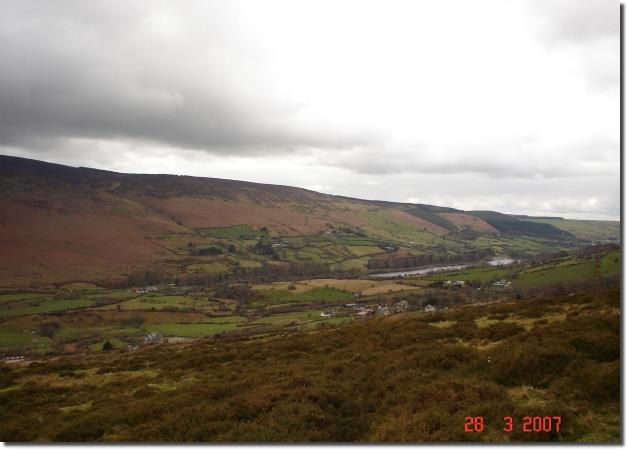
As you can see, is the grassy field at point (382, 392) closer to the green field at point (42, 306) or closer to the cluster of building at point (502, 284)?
the cluster of building at point (502, 284)

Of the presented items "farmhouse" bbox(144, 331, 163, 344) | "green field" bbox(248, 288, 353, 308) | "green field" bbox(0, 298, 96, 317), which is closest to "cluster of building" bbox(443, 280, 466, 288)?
"green field" bbox(248, 288, 353, 308)

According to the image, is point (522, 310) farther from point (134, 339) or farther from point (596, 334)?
point (134, 339)

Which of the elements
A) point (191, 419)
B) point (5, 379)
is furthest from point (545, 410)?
point (5, 379)

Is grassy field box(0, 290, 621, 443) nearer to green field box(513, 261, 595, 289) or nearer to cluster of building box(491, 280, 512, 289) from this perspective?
green field box(513, 261, 595, 289)

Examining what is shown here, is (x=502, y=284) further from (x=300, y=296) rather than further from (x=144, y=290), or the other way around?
(x=144, y=290)

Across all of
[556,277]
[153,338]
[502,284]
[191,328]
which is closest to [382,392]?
[153,338]

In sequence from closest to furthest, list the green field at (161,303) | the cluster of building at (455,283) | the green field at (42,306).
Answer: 1. the green field at (42,306)
2. the green field at (161,303)
3. the cluster of building at (455,283)
